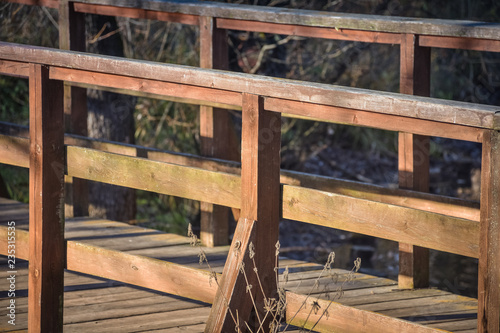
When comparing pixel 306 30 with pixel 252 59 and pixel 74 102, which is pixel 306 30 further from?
pixel 252 59

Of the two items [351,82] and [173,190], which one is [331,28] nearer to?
[173,190]

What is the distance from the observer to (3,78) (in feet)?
30.6

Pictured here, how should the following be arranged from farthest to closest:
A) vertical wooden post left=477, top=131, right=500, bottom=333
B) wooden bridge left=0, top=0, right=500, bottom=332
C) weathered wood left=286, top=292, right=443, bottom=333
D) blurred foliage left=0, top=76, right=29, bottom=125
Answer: blurred foliage left=0, top=76, right=29, bottom=125, weathered wood left=286, top=292, right=443, bottom=333, wooden bridge left=0, top=0, right=500, bottom=332, vertical wooden post left=477, top=131, right=500, bottom=333

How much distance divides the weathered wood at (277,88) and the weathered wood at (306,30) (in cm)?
150

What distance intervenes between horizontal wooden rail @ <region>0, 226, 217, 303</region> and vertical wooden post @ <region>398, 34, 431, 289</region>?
1.21 m

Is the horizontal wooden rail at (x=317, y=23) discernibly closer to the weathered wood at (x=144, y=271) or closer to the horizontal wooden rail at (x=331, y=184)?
the horizontal wooden rail at (x=331, y=184)

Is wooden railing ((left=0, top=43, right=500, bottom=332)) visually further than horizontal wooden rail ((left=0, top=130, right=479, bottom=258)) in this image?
No

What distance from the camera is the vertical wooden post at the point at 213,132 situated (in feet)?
14.8

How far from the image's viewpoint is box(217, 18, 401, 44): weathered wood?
425 cm

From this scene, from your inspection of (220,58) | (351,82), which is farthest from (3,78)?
(220,58)

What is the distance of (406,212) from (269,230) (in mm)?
556

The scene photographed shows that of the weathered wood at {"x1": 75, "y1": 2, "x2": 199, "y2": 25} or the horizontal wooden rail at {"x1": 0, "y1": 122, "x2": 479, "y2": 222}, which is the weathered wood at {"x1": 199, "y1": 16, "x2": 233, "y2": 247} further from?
the weathered wood at {"x1": 75, "y1": 2, "x2": 199, "y2": 25}

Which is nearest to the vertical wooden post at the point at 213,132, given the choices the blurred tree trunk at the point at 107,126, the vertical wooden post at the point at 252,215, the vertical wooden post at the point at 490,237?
the vertical wooden post at the point at 252,215

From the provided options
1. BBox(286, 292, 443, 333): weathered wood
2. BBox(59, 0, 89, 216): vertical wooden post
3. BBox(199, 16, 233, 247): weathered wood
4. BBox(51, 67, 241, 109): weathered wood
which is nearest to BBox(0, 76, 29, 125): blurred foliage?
BBox(59, 0, 89, 216): vertical wooden post
